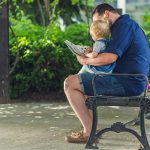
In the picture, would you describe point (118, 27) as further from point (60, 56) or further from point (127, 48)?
point (60, 56)

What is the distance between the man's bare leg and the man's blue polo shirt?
423 millimetres

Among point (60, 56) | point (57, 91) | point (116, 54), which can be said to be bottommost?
point (57, 91)

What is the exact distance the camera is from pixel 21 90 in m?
9.38

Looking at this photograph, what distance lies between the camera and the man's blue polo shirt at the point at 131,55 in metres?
5.63

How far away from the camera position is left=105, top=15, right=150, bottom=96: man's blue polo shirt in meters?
5.63

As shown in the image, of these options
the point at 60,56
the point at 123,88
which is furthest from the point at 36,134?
the point at 60,56

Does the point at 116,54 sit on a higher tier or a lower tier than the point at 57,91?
higher

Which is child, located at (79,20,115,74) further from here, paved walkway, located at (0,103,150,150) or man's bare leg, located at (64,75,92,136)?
paved walkway, located at (0,103,150,150)

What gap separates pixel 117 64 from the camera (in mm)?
5777

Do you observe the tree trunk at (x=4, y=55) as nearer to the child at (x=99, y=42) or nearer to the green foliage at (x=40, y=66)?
the green foliage at (x=40, y=66)

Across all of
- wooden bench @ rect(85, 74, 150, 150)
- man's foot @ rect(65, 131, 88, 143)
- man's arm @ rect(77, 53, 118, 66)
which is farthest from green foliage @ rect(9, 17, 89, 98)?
wooden bench @ rect(85, 74, 150, 150)

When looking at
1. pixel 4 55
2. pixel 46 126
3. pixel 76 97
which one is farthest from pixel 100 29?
pixel 4 55

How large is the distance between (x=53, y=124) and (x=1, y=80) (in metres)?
1.93

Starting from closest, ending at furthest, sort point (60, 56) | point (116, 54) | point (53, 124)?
point (116, 54)
point (53, 124)
point (60, 56)
